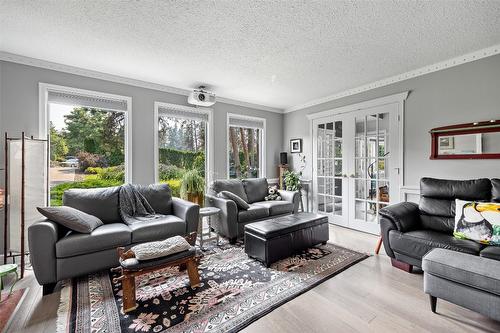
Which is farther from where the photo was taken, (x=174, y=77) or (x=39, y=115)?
(x=174, y=77)

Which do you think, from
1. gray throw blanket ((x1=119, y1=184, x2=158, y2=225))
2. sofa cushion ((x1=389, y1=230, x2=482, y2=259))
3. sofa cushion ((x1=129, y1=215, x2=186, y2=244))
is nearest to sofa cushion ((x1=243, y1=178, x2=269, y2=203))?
sofa cushion ((x1=129, y1=215, x2=186, y2=244))

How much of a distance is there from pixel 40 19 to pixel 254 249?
3107 millimetres

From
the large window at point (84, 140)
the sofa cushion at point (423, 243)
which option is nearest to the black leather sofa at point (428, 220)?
the sofa cushion at point (423, 243)

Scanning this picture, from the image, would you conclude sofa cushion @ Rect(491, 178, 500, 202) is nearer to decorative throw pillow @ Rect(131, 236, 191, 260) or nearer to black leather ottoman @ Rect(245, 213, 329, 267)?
black leather ottoman @ Rect(245, 213, 329, 267)

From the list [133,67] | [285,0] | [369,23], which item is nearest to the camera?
[285,0]

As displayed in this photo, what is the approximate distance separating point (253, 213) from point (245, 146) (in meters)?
1.89

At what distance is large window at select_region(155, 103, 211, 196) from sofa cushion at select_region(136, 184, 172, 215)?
0.56m

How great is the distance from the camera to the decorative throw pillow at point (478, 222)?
2154 mm

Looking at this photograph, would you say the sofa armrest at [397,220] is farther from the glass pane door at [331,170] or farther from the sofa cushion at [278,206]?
the sofa cushion at [278,206]

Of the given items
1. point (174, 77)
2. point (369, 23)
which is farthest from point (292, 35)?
point (174, 77)

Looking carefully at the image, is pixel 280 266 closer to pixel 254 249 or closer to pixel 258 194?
pixel 254 249

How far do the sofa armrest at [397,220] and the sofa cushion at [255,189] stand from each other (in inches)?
85.2

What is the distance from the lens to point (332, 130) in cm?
454

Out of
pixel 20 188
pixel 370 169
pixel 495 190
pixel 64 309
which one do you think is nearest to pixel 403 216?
pixel 495 190
